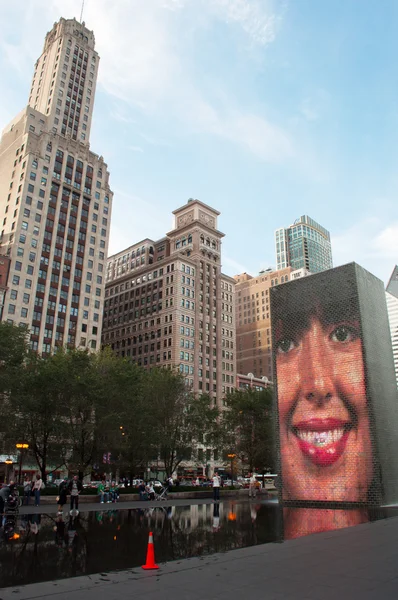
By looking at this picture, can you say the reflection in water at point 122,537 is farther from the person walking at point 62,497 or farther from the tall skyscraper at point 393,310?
the tall skyscraper at point 393,310

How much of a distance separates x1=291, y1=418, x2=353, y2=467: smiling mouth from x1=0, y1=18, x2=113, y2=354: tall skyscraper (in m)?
61.4

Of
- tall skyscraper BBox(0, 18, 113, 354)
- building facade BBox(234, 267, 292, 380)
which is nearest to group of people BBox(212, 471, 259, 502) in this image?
tall skyscraper BBox(0, 18, 113, 354)

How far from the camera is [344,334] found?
1176 inches

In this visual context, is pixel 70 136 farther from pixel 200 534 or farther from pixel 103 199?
pixel 200 534

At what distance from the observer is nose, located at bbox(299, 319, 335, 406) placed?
2966cm

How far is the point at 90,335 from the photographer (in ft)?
322

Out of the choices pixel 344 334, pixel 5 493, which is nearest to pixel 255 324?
pixel 344 334

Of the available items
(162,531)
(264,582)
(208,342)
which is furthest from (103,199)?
(264,582)

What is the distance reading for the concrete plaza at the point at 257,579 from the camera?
814 centimetres

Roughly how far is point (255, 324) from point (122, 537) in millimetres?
159387

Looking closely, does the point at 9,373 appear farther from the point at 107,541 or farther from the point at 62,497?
the point at 107,541

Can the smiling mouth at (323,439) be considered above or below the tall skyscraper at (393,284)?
below

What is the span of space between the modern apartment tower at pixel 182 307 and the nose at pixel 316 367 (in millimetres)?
78053

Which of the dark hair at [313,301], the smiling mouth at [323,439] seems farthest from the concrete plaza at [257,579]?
the dark hair at [313,301]
